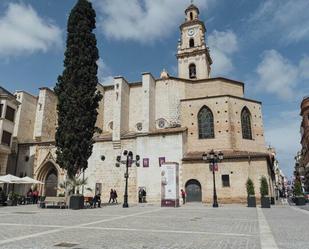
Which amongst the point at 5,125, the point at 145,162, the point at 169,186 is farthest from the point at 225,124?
the point at 5,125

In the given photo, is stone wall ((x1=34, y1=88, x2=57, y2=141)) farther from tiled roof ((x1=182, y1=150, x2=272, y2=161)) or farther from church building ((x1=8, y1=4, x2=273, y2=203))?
tiled roof ((x1=182, y1=150, x2=272, y2=161))

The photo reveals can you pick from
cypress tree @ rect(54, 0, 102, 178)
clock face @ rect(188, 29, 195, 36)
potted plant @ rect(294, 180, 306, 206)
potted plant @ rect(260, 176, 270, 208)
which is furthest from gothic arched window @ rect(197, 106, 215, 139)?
clock face @ rect(188, 29, 195, 36)

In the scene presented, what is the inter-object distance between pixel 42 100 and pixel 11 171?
948 centimetres

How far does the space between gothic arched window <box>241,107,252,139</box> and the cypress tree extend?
17.9 meters

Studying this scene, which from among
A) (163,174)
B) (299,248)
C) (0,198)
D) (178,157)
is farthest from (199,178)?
(299,248)

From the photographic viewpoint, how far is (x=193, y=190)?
2750cm

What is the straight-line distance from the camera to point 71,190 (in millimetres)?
19719

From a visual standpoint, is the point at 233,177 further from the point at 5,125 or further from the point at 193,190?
the point at 5,125

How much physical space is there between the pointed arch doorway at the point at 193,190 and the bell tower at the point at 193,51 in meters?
18.7

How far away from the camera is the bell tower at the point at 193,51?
41.5 m

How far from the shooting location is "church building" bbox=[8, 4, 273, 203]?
88.8ft

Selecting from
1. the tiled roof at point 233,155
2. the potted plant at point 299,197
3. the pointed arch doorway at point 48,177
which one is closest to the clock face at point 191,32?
the tiled roof at point 233,155

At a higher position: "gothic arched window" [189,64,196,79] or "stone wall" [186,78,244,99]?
"gothic arched window" [189,64,196,79]

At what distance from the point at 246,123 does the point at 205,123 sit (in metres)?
4.87
